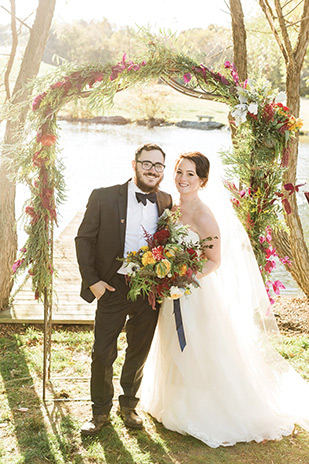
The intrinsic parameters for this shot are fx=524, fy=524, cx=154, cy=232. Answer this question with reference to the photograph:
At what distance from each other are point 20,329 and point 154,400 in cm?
235

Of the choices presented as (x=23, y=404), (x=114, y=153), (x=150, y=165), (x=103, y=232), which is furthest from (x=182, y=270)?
(x=114, y=153)

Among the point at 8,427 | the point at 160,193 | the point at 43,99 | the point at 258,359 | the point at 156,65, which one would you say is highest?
the point at 156,65

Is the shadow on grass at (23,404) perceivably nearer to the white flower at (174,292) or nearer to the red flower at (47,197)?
the white flower at (174,292)

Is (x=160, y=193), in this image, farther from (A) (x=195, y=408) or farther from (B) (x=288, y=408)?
(B) (x=288, y=408)

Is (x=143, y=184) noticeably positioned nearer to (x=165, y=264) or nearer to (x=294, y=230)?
(x=165, y=264)

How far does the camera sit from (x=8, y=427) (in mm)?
3789

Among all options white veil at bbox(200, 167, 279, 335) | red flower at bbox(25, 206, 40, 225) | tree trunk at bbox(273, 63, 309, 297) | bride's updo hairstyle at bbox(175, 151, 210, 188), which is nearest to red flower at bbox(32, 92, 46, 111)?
red flower at bbox(25, 206, 40, 225)

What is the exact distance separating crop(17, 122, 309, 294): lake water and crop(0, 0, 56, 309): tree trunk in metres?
4.57

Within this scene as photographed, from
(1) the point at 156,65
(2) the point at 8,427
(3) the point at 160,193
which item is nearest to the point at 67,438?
(2) the point at 8,427

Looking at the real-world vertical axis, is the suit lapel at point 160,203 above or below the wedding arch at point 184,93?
below

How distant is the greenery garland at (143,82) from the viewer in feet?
12.3

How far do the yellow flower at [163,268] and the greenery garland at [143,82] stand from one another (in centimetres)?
115

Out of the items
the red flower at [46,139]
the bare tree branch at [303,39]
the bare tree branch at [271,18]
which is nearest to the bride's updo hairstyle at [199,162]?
the red flower at [46,139]

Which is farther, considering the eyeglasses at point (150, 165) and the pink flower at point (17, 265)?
the pink flower at point (17, 265)
